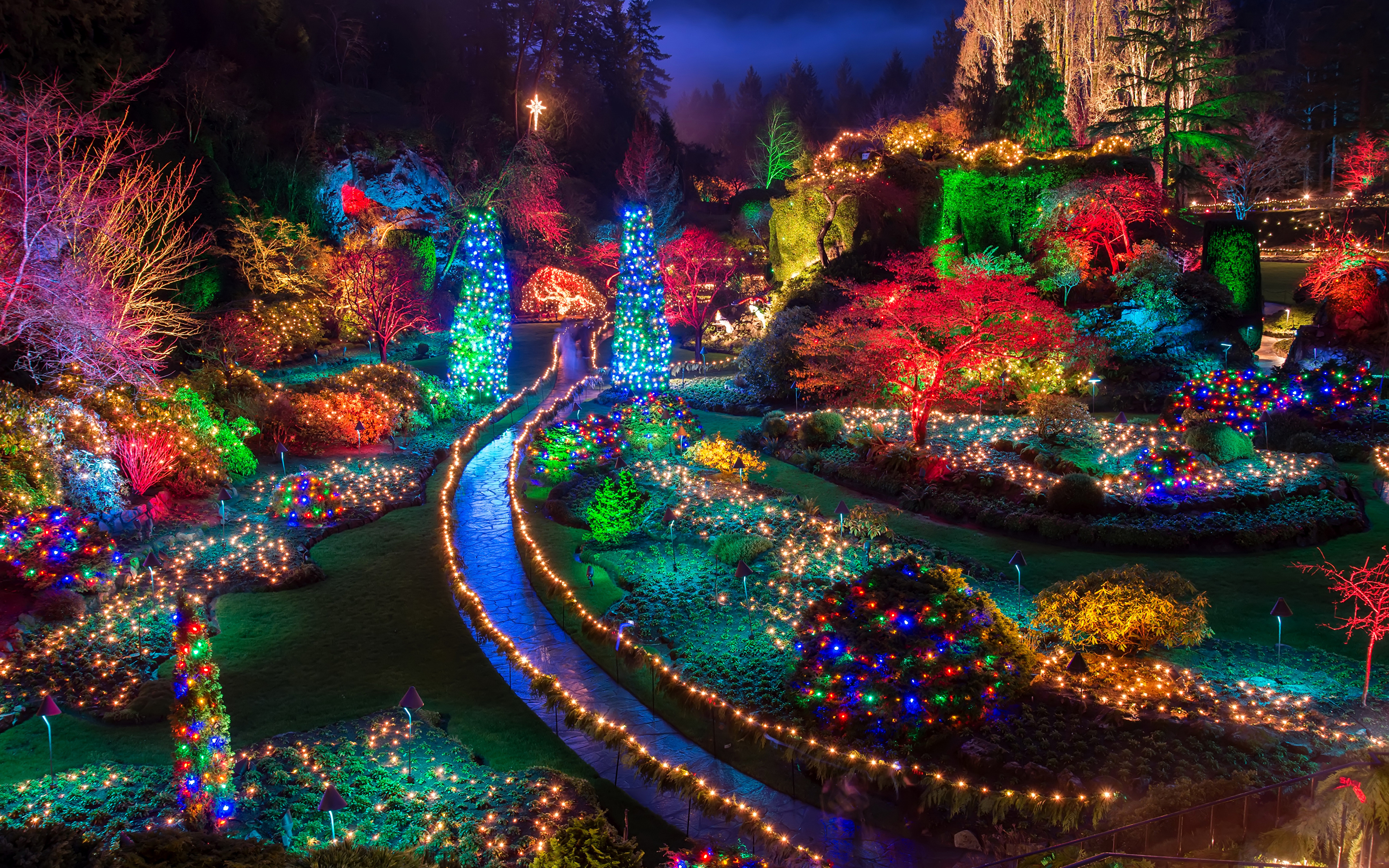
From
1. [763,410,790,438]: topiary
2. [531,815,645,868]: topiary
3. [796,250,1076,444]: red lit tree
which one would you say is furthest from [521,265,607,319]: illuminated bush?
[531,815,645,868]: topiary

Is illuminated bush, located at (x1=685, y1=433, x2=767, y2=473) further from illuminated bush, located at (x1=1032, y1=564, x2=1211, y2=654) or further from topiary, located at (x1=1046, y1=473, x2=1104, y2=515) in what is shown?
illuminated bush, located at (x1=1032, y1=564, x2=1211, y2=654)

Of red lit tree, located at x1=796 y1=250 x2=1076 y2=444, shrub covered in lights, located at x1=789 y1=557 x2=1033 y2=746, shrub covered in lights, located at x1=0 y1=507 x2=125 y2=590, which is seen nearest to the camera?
shrub covered in lights, located at x1=789 y1=557 x2=1033 y2=746

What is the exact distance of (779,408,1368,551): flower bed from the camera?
583 inches

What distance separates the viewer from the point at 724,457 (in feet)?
64.6

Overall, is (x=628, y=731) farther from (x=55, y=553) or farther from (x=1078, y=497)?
(x=55, y=553)

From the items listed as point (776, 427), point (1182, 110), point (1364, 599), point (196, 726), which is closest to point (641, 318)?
point (776, 427)

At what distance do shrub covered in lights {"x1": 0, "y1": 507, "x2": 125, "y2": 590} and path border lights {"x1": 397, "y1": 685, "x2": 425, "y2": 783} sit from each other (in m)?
7.26

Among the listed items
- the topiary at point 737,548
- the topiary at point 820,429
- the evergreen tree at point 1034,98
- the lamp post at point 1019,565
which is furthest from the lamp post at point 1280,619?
the evergreen tree at point 1034,98

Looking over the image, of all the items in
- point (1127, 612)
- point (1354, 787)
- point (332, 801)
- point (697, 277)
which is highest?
point (697, 277)

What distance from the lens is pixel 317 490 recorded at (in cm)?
1728

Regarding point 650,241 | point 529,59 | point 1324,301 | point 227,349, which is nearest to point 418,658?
point 650,241

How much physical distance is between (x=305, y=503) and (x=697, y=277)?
79.4 feet

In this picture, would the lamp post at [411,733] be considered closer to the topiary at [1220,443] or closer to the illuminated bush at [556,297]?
the topiary at [1220,443]

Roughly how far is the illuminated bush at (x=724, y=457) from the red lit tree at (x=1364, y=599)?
10.5 meters
